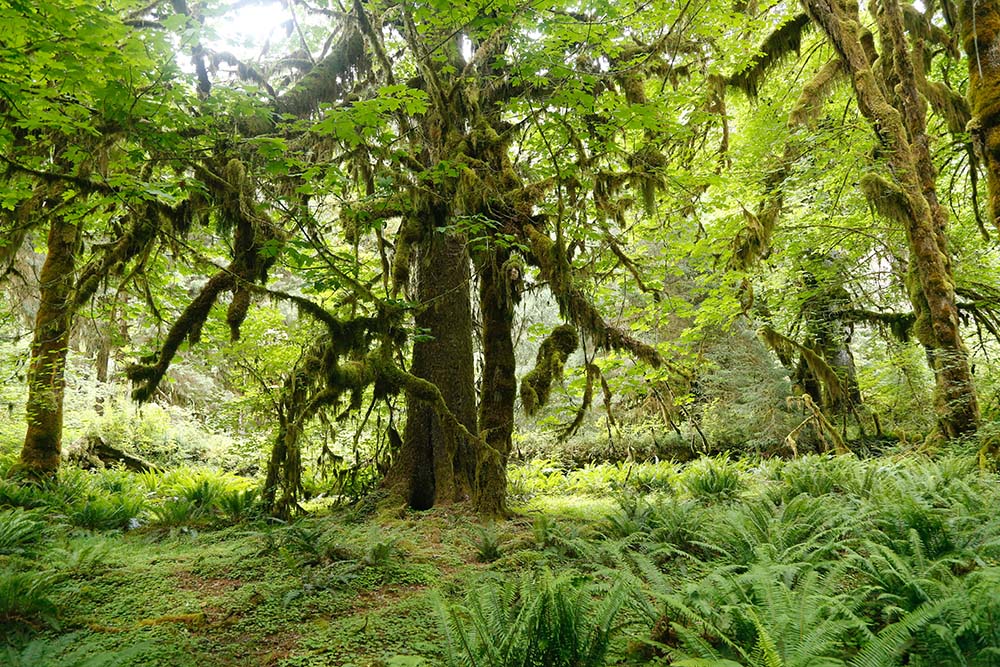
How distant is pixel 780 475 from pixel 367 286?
631 cm

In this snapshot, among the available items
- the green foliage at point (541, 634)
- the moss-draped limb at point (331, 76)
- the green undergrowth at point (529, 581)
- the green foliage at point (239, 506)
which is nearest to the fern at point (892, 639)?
the green undergrowth at point (529, 581)

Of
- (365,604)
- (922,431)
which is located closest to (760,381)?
(922,431)

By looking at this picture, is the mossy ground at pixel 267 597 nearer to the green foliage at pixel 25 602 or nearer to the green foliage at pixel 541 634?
the green foliage at pixel 25 602

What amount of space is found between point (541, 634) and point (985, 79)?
4.83m

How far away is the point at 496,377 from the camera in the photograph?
6.09m

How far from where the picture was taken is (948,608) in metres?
2.68

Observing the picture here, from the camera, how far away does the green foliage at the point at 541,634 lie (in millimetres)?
2699

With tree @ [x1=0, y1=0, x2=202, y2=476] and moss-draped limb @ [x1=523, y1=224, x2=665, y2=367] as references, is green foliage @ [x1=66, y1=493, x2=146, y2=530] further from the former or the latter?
moss-draped limb @ [x1=523, y1=224, x2=665, y2=367]

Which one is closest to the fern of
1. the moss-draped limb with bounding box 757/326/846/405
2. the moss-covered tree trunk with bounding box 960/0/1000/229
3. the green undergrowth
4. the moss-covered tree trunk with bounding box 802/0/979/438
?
the green undergrowth

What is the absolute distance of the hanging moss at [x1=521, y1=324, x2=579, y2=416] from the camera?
19.7 ft

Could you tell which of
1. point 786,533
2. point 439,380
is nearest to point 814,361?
point 786,533

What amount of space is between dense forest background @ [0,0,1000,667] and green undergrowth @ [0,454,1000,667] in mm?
39

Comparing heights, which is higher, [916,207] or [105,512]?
[916,207]

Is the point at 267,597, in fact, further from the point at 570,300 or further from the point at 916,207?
the point at 916,207
